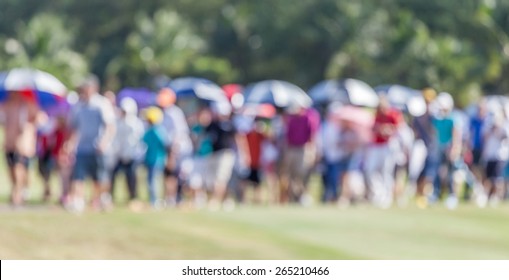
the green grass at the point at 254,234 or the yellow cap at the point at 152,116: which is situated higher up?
the yellow cap at the point at 152,116

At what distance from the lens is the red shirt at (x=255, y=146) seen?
2077 cm

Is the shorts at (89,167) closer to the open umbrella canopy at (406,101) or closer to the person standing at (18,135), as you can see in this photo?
the person standing at (18,135)

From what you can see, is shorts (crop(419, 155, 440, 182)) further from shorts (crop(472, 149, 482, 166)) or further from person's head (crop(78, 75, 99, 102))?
person's head (crop(78, 75, 99, 102))

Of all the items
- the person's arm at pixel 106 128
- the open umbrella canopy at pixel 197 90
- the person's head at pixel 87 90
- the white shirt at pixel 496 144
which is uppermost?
the open umbrella canopy at pixel 197 90

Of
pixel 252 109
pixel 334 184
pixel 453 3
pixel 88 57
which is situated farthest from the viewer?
pixel 88 57

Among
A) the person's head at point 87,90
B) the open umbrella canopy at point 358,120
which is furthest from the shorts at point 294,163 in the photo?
the person's head at point 87,90

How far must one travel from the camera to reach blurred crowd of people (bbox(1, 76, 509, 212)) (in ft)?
56.4

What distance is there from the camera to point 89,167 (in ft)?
56.0

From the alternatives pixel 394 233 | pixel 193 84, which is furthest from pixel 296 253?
pixel 193 84

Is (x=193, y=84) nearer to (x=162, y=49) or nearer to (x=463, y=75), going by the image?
(x=463, y=75)

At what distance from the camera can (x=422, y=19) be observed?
71.0 metres

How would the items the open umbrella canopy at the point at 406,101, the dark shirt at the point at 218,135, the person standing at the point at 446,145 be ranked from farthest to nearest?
the open umbrella canopy at the point at 406,101
the person standing at the point at 446,145
the dark shirt at the point at 218,135

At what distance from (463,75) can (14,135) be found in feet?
164
